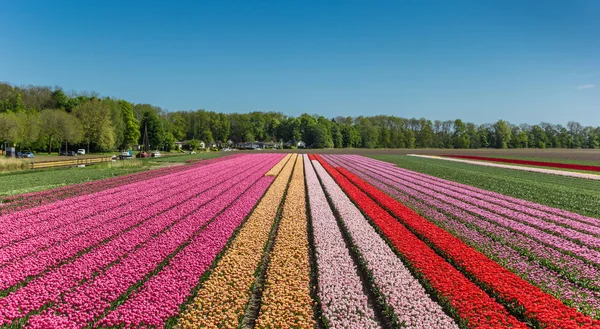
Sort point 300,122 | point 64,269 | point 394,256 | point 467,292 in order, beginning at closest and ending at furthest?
point 467,292 → point 64,269 → point 394,256 → point 300,122

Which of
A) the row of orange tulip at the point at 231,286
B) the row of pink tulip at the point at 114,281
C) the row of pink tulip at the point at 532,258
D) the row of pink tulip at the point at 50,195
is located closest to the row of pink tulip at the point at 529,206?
the row of pink tulip at the point at 532,258

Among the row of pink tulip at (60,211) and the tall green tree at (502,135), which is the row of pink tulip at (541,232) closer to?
the row of pink tulip at (60,211)

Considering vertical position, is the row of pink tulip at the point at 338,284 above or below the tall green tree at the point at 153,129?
below

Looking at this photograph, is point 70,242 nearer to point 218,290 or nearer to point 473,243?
point 218,290

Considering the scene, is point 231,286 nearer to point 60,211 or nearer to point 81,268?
point 81,268

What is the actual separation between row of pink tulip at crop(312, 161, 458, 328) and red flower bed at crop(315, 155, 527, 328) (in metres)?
0.33

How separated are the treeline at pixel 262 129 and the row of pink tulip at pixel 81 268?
76.1 meters

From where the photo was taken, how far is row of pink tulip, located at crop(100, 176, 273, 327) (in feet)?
20.7

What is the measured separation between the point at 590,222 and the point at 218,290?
14905mm

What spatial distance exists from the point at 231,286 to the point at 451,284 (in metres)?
4.87

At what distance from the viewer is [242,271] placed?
28.1 ft

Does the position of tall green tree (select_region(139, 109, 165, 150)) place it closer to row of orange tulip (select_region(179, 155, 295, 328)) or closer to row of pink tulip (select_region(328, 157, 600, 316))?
row of orange tulip (select_region(179, 155, 295, 328))

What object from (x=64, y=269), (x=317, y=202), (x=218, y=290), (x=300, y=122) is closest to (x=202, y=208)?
(x=317, y=202)

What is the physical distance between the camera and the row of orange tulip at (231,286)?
632 centimetres
